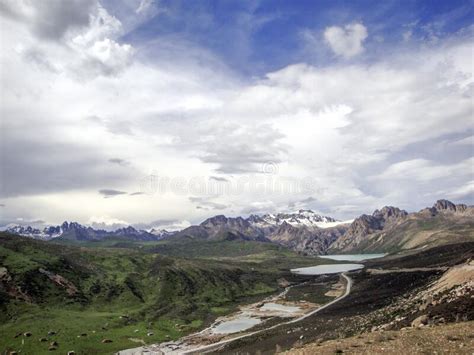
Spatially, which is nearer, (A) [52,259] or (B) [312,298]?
(B) [312,298]

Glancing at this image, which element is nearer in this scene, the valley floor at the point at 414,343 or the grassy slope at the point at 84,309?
the valley floor at the point at 414,343

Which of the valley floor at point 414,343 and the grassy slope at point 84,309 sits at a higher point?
the valley floor at point 414,343

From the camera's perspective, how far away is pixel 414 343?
124ft

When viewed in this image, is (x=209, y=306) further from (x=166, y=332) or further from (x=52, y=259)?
(x=52, y=259)

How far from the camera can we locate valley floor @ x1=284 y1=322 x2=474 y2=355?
3462 centimetres

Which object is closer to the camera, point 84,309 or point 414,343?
point 414,343

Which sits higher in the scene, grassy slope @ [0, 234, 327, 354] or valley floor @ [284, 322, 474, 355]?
valley floor @ [284, 322, 474, 355]

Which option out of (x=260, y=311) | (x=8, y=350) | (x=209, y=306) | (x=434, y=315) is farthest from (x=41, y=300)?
(x=434, y=315)

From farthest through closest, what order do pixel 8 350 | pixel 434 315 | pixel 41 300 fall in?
1. pixel 41 300
2. pixel 8 350
3. pixel 434 315

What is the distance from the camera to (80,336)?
376 ft

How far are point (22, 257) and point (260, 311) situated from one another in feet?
372

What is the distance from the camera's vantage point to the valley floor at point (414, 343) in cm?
3462

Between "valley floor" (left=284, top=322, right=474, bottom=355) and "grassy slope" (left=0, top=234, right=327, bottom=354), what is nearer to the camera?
"valley floor" (left=284, top=322, right=474, bottom=355)

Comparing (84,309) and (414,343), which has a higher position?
(414,343)
